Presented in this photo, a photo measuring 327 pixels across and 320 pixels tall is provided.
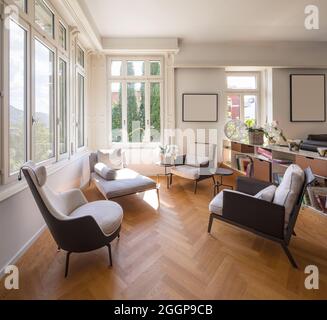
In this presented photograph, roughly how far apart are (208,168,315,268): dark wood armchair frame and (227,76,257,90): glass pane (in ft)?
14.3

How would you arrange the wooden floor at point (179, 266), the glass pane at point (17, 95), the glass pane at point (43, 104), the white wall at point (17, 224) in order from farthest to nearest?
the glass pane at point (43, 104) → the glass pane at point (17, 95) → the white wall at point (17, 224) → the wooden floor at point (179, 266)

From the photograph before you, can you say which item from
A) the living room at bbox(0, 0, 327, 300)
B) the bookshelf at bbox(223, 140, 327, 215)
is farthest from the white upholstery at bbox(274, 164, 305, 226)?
the bookshelf at bbox(223, 140, 327, 215)

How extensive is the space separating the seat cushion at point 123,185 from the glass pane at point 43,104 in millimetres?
903

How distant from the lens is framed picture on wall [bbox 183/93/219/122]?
18.0 ft

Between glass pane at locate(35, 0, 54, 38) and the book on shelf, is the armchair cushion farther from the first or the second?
glass pane at locate(35, 0, 54, 38)

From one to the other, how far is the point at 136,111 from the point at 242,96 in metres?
2.89

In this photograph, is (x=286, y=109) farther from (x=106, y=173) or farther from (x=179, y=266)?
(x=179, y=266)

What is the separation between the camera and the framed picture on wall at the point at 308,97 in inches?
218

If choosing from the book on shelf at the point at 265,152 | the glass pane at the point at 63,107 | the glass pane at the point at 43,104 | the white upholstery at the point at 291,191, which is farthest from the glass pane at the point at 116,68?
the white upholstery at the point at 291,191

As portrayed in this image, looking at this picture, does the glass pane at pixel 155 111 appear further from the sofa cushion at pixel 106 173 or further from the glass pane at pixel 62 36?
the glass pane at pixel 62 36

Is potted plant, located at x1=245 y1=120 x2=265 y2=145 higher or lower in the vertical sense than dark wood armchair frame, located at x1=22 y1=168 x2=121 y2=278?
higher

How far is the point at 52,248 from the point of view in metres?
2.30
